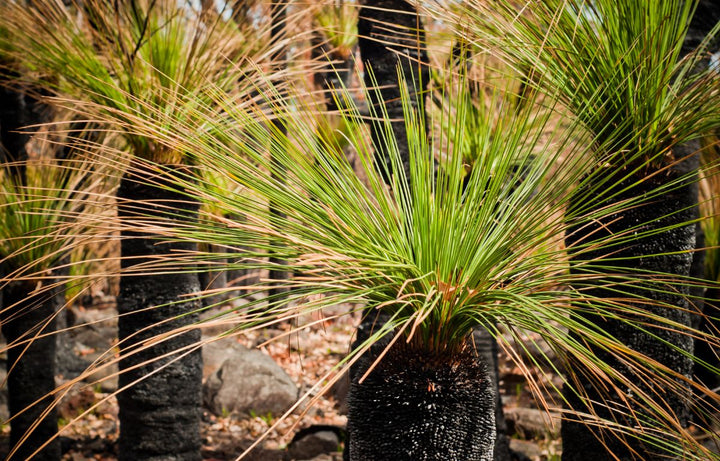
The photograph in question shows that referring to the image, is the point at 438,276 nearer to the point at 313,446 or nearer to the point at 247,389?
the point at 313,446

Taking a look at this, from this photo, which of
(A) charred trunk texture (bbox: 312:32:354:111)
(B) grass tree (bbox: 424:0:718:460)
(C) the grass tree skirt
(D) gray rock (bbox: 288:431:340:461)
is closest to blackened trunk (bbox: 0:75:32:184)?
(A) charred trunk texture (bbox: 312:32:354:111)

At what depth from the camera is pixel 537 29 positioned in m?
1.86

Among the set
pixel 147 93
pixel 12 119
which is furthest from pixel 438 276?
pixel 12 119

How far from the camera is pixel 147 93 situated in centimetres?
283

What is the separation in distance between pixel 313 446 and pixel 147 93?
10.4ft

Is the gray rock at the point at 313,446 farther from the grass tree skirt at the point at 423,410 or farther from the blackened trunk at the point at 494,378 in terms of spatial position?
the grass tree skirt at the point at 423,410

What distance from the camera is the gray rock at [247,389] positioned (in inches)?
236

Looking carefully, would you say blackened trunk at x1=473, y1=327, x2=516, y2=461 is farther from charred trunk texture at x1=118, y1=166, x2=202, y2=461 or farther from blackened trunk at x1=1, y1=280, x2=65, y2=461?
blackened trunk at x1=1, y1=280, x2=65, y2=461

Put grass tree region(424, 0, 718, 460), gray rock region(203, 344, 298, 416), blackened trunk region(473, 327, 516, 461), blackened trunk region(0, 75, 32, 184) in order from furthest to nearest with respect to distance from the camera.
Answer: gray rock region(203, 344, 298, 416) → blackened trunk region(0, 75, 32, 184) → blackened trunk region(473, 327, 516, 461) → grass tree region(424, 0, 718, 460)

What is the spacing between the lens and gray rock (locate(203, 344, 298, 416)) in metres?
5.99

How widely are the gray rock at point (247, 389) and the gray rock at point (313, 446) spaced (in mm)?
1246

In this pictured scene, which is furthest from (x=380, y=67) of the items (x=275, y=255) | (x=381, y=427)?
(x=381, y=427)

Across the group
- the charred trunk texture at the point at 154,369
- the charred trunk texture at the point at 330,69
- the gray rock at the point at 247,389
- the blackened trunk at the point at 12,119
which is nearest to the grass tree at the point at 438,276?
the charred trunk texture at the point at 330,69

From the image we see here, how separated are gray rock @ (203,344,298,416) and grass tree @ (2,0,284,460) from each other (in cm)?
286
